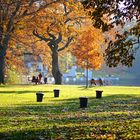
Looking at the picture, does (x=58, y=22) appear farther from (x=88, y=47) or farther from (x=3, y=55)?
(x=3, y=55)

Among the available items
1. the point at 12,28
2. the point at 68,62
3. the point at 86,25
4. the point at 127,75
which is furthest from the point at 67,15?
the point at 127,75

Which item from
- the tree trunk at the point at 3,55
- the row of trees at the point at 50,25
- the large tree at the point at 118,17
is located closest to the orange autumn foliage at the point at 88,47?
the row of trees at the point at 50,25

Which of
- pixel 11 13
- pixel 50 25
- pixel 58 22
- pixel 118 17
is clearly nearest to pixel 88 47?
pixel 58 22

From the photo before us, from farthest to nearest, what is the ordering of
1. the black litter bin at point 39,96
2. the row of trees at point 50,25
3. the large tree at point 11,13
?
the row of trees at point 50,25, the large tree at point 11,13, the black litter bin at point 39,96

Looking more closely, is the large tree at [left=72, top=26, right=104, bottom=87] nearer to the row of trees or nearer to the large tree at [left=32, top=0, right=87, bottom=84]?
the row of trees

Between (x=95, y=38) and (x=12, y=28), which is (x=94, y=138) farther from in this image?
(x=95, y=38)

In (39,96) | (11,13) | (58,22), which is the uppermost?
(11,13)

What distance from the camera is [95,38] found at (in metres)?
60.5

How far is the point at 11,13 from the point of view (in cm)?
5744

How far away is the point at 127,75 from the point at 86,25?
87534mm

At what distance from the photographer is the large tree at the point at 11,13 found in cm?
5356

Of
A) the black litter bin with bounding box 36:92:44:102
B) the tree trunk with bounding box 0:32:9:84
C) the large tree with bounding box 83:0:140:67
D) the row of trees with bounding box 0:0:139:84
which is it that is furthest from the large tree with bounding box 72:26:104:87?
A: the large tree with bounding box 83:0:140:67

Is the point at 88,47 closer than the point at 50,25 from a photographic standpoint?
No

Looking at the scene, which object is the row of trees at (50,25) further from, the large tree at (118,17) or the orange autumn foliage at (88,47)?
the large tree at (118,17)
